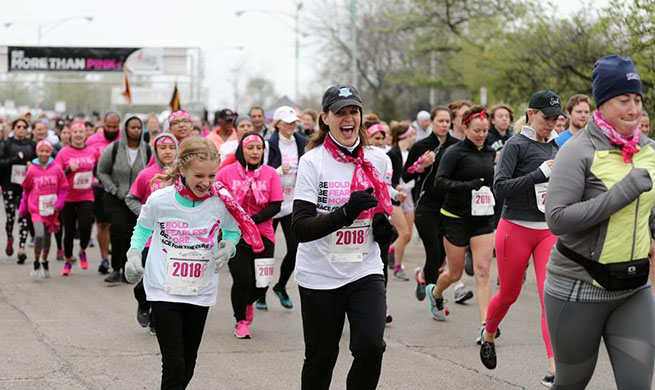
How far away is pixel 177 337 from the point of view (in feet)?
18.1

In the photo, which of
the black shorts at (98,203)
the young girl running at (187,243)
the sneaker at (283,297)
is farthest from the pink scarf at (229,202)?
the black shorts at (98,203)

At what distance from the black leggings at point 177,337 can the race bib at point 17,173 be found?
10469mm

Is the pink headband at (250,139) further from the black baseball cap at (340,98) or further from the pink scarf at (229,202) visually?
the black baseball cap at (340,98)

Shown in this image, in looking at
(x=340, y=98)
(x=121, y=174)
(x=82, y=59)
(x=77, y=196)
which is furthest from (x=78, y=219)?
(x=82, y=59)

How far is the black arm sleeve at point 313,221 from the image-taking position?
494cm

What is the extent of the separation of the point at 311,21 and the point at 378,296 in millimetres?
49315

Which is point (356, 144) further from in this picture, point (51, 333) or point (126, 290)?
point (126, 290)

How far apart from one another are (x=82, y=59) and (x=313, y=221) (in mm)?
36947

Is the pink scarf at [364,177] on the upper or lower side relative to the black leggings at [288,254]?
upper

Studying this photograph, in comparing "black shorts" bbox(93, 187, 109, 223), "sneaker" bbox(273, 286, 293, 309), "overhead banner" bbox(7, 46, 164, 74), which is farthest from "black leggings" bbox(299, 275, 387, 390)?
"overhead banner" bbox(7, 46, 164, 74)

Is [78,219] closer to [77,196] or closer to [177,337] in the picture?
[77,196]

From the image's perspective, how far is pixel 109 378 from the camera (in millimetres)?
7133

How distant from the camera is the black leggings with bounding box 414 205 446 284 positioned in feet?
32.1

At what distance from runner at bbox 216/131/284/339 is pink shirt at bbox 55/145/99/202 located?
4405 mm
